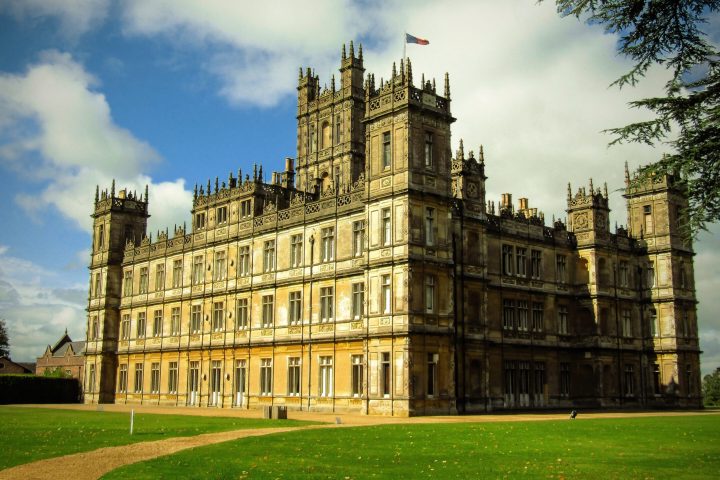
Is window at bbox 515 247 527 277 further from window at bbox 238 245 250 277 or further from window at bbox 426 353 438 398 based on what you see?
window at bbox 238 245 250 277

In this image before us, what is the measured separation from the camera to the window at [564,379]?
5167 centimetres

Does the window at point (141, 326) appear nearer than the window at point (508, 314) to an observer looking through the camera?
No

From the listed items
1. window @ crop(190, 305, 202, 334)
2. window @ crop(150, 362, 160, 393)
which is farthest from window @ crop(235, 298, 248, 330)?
window @ crop(150, 362, 160, 393)

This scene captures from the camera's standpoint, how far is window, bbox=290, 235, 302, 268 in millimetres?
48250

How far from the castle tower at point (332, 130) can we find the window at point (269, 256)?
7.17 metres

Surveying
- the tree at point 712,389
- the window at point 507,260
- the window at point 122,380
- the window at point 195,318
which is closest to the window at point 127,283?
the window at point 122,380

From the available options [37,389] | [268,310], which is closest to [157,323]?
[37,389]

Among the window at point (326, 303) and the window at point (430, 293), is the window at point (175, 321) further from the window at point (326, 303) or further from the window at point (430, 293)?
the window at point (430, 293)

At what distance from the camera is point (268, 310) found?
50.0 m

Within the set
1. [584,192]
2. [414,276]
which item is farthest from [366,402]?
[584,192]

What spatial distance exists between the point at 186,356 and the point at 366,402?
68.2 feet

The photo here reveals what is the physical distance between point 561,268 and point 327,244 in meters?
17.7

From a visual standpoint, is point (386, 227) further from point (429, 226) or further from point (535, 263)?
point (535, 263)

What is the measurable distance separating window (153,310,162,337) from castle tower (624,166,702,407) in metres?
36.4
